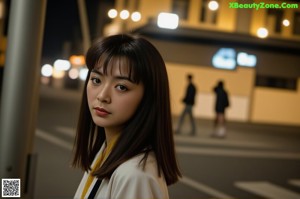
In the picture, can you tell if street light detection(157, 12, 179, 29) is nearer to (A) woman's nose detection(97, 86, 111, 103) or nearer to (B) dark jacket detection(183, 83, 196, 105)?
(B) dark jacket detection(183, 83, 196, 105)

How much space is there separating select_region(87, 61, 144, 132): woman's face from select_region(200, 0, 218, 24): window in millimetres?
21631

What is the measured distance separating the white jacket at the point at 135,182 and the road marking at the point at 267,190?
5.45 metres

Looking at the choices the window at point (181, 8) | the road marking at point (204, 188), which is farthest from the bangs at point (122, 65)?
the window at point (181, 8)

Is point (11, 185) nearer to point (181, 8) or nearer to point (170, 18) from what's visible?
point (170, 18)

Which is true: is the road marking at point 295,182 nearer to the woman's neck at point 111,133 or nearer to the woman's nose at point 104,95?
the woman's neck at point 111,133

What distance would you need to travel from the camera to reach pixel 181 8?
2253 centimetres

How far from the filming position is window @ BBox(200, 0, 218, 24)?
2271 centimetres

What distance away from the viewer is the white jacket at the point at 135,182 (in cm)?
149

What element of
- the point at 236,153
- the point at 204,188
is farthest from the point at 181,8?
the point at 204,188

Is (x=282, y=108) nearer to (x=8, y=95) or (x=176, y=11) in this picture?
(x=176, y=11)

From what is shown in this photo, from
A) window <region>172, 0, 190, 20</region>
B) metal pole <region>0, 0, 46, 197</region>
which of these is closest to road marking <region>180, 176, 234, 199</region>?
metal pole <region>0, 0, 46, 197</region>

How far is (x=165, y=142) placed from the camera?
5.69 feet

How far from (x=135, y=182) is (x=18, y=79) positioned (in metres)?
2.59

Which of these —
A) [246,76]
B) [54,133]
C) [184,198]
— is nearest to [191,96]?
[54,133]
